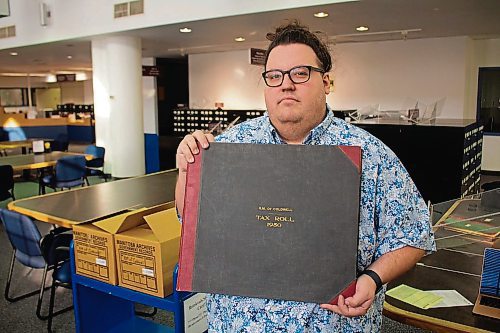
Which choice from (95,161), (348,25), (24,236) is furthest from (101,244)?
(348,25)

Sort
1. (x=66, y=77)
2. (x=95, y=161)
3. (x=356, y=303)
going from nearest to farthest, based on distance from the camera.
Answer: (x=356, y=303) < (x=95, y=161) < (x=66, y=77)

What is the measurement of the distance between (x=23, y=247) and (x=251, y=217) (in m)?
2.69

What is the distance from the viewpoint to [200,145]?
4.04ft

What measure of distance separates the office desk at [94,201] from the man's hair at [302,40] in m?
2.02

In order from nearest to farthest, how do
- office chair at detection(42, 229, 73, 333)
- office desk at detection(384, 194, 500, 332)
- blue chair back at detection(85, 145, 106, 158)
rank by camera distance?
office desk at detection(384, 194, 500, 332), office chair at detection(42, 229, 73, 333), blue chair back at detection(85, 145, 106, 158)

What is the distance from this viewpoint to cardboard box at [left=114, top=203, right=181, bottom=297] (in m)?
2.15

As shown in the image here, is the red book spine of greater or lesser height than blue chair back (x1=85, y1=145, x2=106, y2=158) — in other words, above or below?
above

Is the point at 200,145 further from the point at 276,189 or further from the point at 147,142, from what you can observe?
the point at 147,142

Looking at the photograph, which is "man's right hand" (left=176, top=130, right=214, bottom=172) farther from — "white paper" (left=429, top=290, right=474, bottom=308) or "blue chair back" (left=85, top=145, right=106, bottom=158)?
"blue chair back" (left=85, top=145, right=106, bottom=158)

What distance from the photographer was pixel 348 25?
7230 mm

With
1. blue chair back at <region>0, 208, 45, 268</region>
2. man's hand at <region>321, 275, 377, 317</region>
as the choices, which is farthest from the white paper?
blue chair back at <region>0, 208, 45, 268</region>

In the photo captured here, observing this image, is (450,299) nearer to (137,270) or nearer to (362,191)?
(362,191)

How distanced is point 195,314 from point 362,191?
132 cm

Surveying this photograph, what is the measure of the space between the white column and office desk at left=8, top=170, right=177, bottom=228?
417cm
